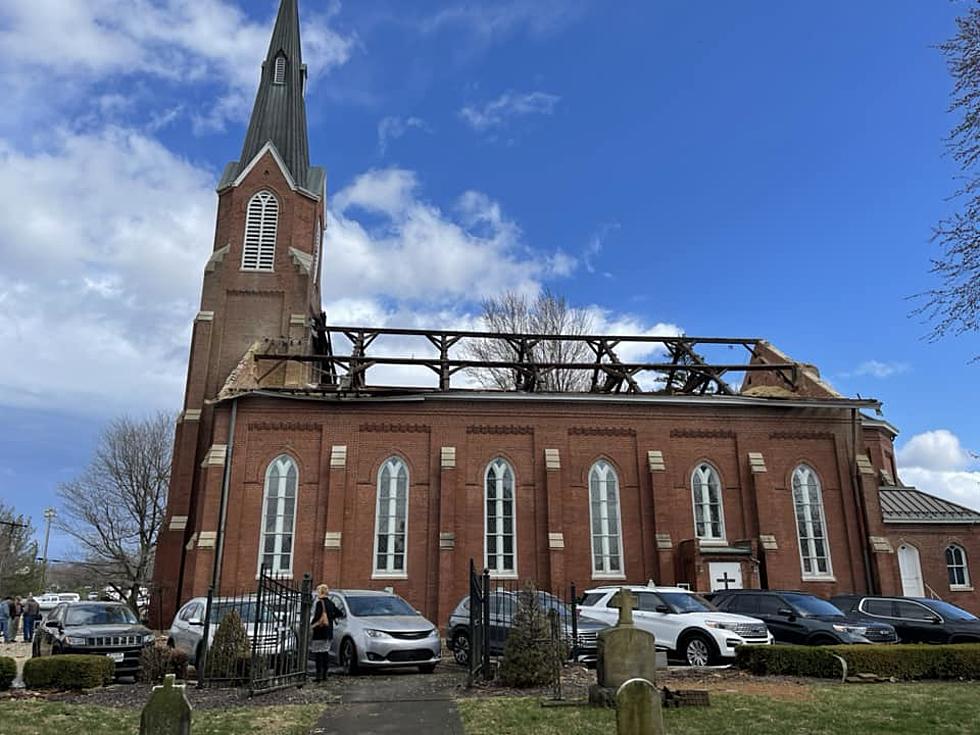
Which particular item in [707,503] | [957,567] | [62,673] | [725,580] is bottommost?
[62,673]

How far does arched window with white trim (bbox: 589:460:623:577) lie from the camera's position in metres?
25.2

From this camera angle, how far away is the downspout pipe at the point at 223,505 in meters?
23.5

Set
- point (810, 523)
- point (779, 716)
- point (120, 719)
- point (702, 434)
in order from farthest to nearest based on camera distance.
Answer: point (702, 434), point (810, 523), point (120, 719), point (779, 716)

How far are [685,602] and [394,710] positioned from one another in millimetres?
8103

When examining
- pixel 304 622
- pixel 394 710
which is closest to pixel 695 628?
pixel 394 710

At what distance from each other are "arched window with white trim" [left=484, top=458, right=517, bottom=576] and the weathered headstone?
19646 millimetres

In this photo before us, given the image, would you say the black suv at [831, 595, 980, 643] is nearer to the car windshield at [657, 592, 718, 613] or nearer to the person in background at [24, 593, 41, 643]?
the car windshield at [657, 592, 718, 613]

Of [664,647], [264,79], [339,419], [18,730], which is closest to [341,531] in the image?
[339,419]

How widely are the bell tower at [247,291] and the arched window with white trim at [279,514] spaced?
5.39 ft

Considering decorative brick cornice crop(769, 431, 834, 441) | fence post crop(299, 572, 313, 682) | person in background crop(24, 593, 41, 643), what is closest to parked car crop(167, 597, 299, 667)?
fence post crop(299, 572, 313, 682)

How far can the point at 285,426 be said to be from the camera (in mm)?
25734

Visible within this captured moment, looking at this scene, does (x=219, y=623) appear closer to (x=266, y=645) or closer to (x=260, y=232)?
(x=266, y=645)

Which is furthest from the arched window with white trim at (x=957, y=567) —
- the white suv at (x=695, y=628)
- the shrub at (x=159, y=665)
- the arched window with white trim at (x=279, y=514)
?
the shrub at (x=159, y=665)

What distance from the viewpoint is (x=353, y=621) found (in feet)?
48.2
